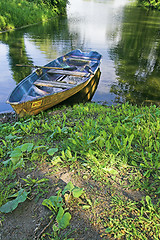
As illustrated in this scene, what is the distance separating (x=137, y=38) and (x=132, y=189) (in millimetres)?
18347

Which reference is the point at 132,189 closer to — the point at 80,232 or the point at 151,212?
the point at 151,212

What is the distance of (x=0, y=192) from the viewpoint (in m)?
2.29

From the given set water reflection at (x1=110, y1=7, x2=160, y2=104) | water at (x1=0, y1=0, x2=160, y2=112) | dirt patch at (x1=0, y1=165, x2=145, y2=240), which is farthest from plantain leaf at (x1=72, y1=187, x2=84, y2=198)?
water reflection at (x1=110, y1=7, x2=160, y2=104)

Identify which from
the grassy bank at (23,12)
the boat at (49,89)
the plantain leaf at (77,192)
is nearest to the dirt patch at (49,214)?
the plantain leaf at (77,192)

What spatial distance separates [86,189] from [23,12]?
25214 mm

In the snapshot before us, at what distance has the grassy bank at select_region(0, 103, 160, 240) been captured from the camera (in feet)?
5.87

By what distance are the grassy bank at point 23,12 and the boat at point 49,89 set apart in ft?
44.3

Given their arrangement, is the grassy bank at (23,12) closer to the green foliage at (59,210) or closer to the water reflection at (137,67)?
the water reflection at (137,67)

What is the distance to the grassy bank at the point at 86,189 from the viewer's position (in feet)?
5.87

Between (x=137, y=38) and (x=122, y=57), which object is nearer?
(x=122, y=57)

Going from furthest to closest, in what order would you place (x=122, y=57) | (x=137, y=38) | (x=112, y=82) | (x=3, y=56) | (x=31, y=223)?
(x=137, y=38), (x=122, y=57), (x=3, y=56), (x=112, y=82), (x=31, y=223)

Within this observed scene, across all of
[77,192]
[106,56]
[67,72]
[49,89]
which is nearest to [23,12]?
[106,56]

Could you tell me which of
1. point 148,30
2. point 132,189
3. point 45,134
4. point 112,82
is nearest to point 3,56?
point 112,82

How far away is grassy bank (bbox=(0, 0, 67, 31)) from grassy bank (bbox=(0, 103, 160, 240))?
1947cm
